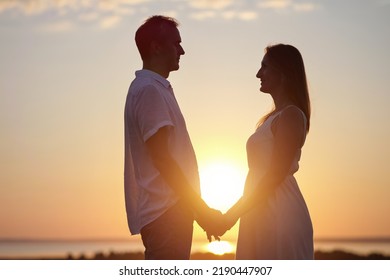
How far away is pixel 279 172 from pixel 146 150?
43.4 inches

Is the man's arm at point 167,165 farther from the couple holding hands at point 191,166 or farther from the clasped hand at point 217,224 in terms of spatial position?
the clasped hand at point 217,224

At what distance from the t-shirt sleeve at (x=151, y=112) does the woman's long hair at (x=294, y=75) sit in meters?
1.07

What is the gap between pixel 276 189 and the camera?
244 inches

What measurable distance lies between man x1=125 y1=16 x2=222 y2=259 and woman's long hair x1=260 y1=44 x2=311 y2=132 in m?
0.87

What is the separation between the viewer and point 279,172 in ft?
20.2

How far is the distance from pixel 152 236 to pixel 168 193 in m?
0.31

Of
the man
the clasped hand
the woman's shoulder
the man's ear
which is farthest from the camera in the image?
the clasped hand

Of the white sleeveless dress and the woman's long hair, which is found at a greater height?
the woman's long hair

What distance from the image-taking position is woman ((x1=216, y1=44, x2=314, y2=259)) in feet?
20.0

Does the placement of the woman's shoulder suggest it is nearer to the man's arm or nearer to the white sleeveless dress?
the white sleeveless dress

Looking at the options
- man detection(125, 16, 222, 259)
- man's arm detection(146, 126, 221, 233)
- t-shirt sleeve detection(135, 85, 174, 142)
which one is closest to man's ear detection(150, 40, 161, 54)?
man detection(125, 16, 222, 259)

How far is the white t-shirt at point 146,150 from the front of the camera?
5.59m

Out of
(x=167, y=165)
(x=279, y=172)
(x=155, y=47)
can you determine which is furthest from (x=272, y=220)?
(x=155, y=47)
